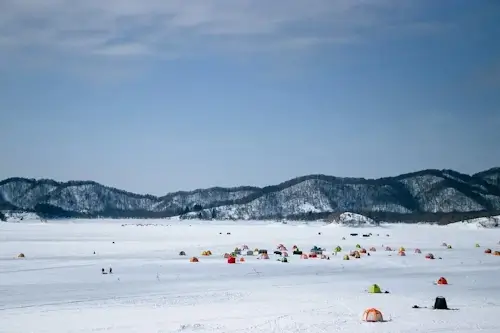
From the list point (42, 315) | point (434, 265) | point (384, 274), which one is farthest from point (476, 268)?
point (42, 315)

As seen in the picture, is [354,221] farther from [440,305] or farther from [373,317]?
[373,317]

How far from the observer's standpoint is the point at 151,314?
926 inches

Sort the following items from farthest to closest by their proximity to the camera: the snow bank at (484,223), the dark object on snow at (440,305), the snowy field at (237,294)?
the snow bank at (484,223), the dark object on snow at (440,305), the snowy field at (237,294)

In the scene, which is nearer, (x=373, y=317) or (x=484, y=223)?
(x=373, y=317)

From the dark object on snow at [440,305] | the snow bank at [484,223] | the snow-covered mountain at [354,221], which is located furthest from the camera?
the snow-covered mountain at [354,221]

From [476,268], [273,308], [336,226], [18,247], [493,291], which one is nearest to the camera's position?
[273,308]

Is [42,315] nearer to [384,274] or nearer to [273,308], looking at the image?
[273,308]

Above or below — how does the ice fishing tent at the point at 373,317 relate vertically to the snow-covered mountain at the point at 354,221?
below

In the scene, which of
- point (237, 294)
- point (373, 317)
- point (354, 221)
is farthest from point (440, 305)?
point (354, 221)

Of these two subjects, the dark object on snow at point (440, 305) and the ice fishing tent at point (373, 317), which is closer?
the ice fishing tent at point (373, 317)

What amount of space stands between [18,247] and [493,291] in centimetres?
4717

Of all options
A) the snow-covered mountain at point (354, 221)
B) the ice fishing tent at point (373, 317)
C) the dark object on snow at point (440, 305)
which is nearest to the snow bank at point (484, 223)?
the snow-covered mountain at point (354, 221)

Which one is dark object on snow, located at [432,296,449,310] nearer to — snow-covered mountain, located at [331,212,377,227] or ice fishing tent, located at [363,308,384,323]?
ice fishing tent, located at [363,308,384,323]

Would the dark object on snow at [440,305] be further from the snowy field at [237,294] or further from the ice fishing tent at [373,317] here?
the ice fishing tent at [373,317]
